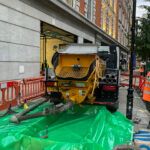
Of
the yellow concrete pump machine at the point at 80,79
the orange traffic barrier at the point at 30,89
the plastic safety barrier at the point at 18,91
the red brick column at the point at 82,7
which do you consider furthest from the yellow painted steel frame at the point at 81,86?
the red brick column at the point at 82,7

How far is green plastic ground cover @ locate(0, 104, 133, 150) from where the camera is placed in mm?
3205

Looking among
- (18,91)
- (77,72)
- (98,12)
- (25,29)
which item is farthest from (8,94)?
(98,12)

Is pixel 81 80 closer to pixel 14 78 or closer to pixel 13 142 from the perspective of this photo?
pixel 13 142

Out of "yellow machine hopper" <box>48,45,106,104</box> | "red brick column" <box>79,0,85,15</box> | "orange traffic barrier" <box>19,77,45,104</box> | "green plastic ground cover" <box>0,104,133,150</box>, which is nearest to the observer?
"green plastic ground cover" <box>0,104,133,150</box>

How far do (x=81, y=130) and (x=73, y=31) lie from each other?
12.0 m

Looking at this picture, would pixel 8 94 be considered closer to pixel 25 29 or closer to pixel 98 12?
pixel 25 29

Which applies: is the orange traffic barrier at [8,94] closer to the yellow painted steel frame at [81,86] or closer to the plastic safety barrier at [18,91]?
the plastic safety barrier at [18,91]

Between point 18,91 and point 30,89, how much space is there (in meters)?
1.19

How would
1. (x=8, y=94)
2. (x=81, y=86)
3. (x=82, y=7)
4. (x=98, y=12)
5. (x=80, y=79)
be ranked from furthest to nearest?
(x=98, y=12)
(x=82, y=7)
(x=8, y=94)
(x=81, y=86)
(x=80, y=79)

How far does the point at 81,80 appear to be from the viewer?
549 centimetres

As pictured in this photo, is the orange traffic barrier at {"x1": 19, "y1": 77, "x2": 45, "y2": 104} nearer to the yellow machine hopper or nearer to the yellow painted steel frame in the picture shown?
the yellow machine hopper

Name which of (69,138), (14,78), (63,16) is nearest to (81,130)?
(69,138)

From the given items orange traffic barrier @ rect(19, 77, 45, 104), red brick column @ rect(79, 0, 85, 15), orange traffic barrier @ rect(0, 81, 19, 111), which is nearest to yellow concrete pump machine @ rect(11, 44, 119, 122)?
orange traffic barrier @ rect(0, 81, 19, 111)

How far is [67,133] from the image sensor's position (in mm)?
4145
